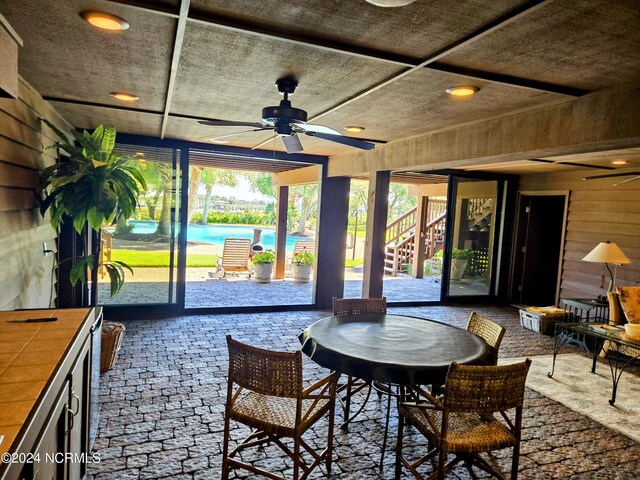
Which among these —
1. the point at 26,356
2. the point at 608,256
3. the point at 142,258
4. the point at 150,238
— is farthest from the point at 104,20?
the point at 608,256

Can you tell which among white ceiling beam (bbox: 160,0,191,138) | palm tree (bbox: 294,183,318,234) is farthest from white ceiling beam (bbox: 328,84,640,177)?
palm tree (bbox: 294,183,318,234)

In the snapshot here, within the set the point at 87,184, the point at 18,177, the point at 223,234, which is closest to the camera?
the point at 18,177

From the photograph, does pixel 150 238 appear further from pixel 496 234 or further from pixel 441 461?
pixel 496 234

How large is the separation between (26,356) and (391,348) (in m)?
2.01

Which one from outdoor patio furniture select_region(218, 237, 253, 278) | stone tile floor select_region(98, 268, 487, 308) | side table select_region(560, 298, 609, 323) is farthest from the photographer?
outdoor patio furniture select_region(218, 237, 253, 278)

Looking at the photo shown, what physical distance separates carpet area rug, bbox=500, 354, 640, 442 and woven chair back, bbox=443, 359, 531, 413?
192 centimetres

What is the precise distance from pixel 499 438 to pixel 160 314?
199 inches

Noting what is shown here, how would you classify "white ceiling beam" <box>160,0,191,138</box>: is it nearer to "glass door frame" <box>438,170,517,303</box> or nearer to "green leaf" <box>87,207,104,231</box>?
"green leaf" <box>87,207,104,231</box>

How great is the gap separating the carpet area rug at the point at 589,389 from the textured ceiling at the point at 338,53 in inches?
105

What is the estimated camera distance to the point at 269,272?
9656 mm

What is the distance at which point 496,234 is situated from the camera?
817cm

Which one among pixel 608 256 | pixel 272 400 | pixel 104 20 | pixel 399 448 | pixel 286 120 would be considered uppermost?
pixel 104 20

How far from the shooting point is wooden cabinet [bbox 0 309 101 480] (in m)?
1.18

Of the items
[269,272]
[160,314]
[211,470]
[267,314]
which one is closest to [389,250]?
[269,272]
